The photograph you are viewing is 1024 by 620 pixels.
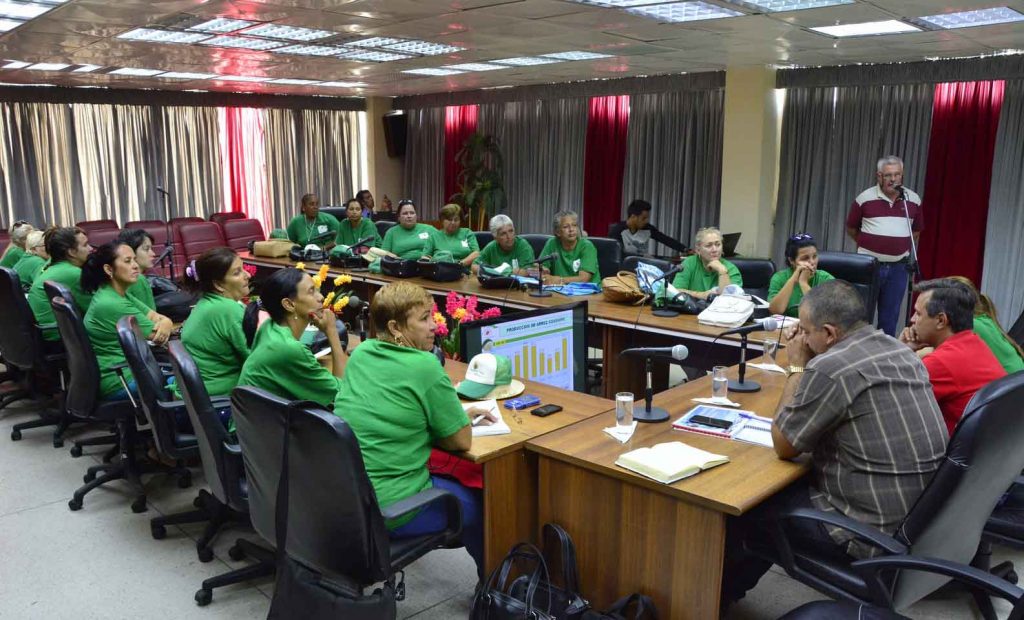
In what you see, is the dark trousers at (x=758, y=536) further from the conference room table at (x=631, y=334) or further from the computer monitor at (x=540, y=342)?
the conference room table at (x=631, y=334)

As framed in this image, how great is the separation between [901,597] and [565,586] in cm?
A: 90

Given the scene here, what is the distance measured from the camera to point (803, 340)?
92.0 inches

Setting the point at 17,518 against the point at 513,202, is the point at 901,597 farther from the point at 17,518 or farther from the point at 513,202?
the point at 513,202

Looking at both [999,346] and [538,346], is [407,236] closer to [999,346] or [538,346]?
[538,346]

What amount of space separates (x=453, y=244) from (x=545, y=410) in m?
4.07

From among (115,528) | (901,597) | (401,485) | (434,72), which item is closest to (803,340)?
(901,597)

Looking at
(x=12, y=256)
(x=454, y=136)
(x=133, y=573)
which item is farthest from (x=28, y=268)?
(x=454, y=136)

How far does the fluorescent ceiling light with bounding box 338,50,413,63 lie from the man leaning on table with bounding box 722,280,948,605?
5.23 metres

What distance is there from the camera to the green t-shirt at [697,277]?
4.66 metres

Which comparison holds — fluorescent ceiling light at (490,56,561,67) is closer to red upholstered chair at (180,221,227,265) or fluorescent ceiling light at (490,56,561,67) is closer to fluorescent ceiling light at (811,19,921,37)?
fluorescent ceiling light at (811,19,921,37)

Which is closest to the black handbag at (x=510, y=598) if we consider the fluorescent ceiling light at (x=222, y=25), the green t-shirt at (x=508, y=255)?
the green t-shirt at (x=508, y=255)

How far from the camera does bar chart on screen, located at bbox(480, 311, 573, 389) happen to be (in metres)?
2.84

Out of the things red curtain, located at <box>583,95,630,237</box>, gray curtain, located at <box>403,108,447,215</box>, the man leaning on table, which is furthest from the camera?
gray curtain, located at <box>403,108,447,215</box>

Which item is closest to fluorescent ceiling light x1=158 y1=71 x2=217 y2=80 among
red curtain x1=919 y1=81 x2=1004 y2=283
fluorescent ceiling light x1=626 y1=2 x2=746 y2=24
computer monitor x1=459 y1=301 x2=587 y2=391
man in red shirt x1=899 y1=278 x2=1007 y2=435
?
fluorescent ceiling light x1=626 y1=2 x2=746 y2=24
